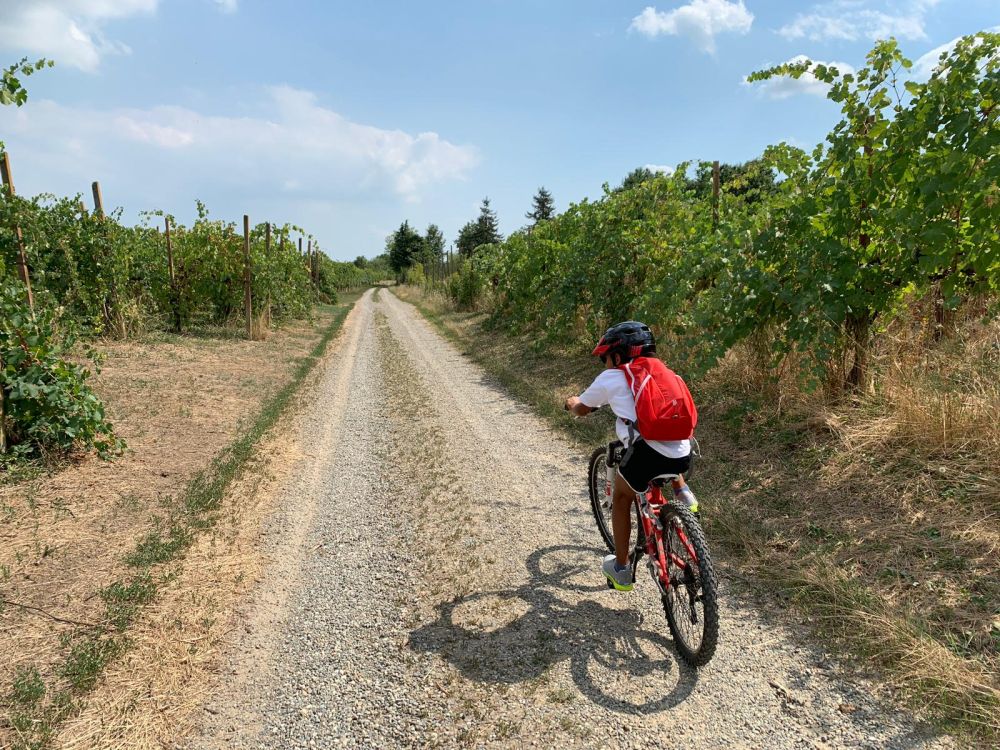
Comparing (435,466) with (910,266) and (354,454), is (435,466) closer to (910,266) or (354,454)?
(354,454)

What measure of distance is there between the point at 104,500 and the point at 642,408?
437 centimetres

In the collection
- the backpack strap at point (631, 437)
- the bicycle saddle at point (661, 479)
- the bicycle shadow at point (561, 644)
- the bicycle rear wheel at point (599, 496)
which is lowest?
the bicycle shadow at point (561, 644)

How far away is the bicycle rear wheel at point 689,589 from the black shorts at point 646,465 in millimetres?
178

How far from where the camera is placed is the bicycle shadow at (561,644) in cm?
261

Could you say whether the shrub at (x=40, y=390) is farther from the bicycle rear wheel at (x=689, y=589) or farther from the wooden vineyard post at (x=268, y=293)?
the wooden vineyard post at (x=268, y=293)

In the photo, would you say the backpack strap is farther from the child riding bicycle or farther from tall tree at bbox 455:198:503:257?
tall tree at bbox 455:198:503:257

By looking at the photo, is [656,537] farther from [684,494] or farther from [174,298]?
[174,298]

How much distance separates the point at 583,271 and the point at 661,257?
217 cm

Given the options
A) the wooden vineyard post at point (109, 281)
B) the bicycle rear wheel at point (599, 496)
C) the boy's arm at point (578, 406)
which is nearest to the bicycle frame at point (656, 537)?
the boy's arm at point (578, 406)

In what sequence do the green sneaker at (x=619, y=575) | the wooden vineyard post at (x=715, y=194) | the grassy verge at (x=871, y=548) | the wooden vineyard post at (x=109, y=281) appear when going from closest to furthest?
1. the grassy verge at (x=871, y=548)
2. the green sneaker at (x=619, y=575)
3. the wooden vineyard post at (x=715, y=194)
4. the wooden vineyard post at (x=109, y=281)

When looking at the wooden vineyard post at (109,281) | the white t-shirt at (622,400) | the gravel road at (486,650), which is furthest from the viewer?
the wooden vineyard post at (109,281)

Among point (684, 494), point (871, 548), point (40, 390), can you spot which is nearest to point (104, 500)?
point (40, 390)

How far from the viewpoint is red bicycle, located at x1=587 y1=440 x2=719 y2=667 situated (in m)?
2.56

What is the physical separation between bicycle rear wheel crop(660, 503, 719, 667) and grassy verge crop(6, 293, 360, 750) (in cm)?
286
